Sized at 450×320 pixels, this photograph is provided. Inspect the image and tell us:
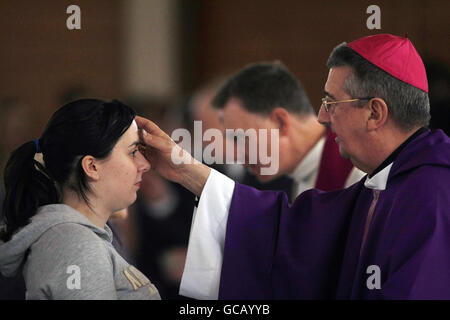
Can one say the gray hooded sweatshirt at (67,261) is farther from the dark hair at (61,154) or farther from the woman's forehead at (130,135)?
the woman's forehead at (130,135)

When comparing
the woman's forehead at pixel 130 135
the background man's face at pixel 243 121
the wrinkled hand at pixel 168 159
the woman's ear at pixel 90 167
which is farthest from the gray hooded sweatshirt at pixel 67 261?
the background man's face at pixel 243 121

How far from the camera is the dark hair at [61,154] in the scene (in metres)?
1.89

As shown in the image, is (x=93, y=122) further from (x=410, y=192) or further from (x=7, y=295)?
(x=410, y=192)

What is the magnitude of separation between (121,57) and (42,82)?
1348 millimetres

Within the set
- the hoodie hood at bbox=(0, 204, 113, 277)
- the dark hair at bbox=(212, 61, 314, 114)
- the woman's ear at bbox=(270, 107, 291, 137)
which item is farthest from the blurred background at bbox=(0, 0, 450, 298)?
the hoodie hood at bbox=(0, 204, 113, 277)

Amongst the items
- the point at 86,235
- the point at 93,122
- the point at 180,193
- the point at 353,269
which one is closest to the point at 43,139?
the point at 93,122

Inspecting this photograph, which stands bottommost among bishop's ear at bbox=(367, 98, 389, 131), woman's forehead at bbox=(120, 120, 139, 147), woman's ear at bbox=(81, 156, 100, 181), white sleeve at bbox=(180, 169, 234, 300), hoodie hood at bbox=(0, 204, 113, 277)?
white sleeve at bbox=(180, 169, 234, 300)

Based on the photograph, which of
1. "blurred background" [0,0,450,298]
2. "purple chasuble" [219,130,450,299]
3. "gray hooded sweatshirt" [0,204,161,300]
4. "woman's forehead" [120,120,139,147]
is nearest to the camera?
"gray hooded sweatshirt" [0,204,161,300]

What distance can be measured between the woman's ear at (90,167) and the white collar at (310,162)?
131 cm

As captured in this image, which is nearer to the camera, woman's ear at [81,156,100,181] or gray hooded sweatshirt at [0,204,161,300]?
gray hooded sweatshirt at [0,204,161,300]

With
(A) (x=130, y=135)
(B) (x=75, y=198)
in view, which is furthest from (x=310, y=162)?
(B) (x=75, y=198)

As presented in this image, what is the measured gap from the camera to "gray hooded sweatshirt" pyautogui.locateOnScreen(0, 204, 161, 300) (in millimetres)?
1754

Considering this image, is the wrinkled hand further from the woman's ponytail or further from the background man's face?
the background man's face

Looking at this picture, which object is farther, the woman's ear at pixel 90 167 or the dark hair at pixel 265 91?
the dark hair at pixel 265 91
